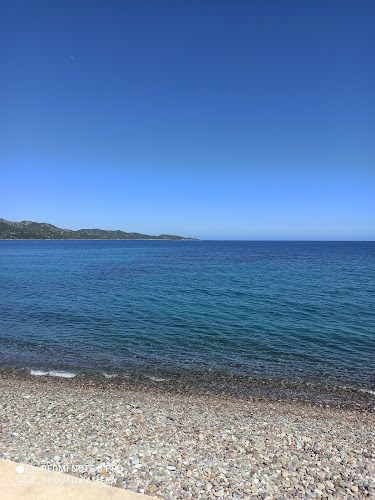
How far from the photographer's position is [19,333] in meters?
23.7

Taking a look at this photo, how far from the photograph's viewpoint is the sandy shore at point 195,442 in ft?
25.1

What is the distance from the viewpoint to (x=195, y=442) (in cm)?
952

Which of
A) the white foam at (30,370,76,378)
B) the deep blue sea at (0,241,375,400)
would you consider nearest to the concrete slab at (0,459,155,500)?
the white foam at (30,370,76,378)

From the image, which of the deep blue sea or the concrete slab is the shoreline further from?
the concrete slab

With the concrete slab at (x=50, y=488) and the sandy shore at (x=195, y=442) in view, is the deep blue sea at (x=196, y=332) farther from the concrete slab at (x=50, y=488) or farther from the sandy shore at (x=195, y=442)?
the concrete slab at (x=50, y=488)

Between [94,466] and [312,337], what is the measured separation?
19.0 metres

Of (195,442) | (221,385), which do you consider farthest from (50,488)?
(221,385)

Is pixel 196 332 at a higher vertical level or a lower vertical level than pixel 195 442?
lower

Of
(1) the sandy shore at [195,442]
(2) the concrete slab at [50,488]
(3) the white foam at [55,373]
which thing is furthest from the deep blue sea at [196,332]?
(2) the concrete slab at [50,488]

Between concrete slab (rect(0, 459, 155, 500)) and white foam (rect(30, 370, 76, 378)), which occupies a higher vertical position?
concrete slab (rect(0, 459, 155, 500))

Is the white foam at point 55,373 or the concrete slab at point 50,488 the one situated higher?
the concrete slab at point 50,488

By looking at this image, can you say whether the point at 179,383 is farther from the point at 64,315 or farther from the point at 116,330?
the point at 64,315

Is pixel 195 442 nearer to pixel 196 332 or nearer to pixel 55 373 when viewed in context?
pixel 55 373

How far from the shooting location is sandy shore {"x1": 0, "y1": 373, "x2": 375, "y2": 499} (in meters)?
7.64
